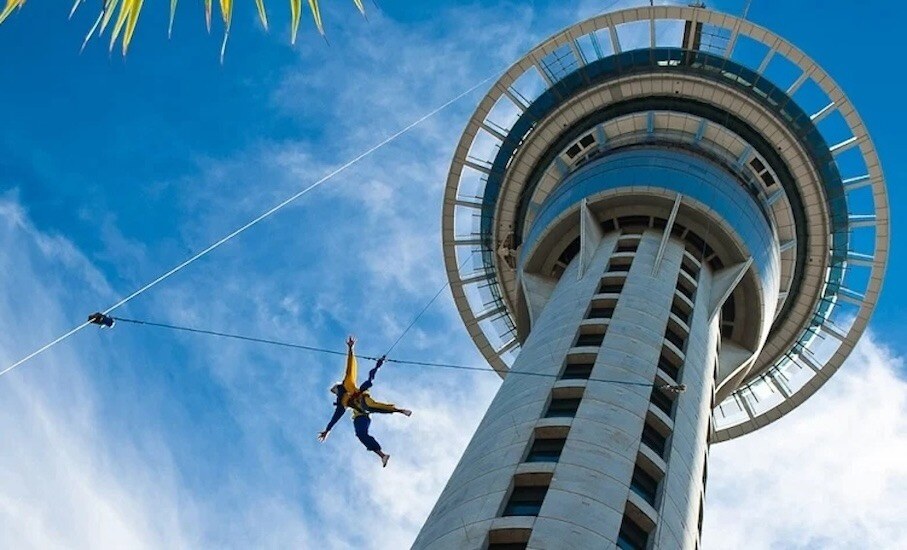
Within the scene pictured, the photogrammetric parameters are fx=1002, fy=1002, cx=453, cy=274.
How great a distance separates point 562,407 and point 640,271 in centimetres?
1037

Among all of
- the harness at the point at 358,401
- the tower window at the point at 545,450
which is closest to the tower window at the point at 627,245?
the tower window at the point at 545,450

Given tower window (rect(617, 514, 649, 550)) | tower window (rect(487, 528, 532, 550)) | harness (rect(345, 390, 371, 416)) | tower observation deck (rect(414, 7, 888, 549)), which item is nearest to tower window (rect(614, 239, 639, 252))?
tower observation deck (rect(414, 7, 888, 549))

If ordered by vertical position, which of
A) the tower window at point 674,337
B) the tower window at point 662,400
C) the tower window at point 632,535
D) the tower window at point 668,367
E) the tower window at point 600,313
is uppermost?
the tower window at point 600,313

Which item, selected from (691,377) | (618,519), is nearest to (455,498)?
(618,519)

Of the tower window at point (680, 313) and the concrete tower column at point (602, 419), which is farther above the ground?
the tower window at point (680, 313)

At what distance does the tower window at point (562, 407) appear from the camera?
3092cm

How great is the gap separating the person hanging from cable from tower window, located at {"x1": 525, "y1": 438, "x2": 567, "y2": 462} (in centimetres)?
377

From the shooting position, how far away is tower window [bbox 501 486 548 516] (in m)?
26.1

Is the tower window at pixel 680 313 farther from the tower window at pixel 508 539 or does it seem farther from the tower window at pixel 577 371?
the tower window at pixel 508 539

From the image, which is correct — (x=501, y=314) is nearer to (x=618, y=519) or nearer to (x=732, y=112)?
(x=732, y=112)

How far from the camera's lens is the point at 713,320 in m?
40.7

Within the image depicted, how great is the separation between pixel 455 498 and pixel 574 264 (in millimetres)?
17982

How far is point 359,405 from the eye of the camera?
97.1 ft

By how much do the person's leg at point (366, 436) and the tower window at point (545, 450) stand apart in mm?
4400
